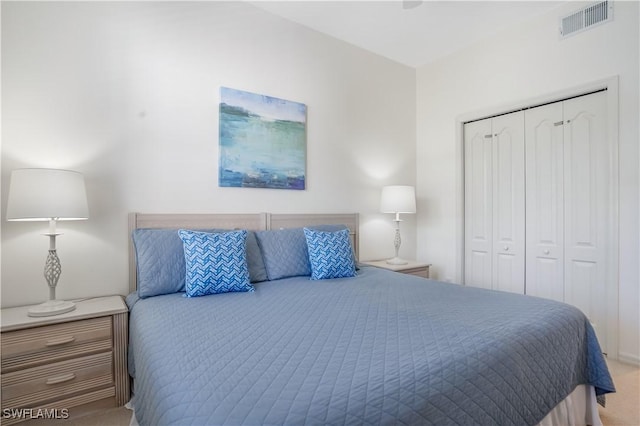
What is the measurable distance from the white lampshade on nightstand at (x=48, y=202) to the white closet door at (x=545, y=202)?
11.4 ft

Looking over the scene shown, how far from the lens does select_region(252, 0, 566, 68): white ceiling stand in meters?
2.79

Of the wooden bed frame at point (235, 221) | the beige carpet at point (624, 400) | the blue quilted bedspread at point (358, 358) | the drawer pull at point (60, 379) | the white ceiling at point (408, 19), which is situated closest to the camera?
the blue quilted bedspread at point (358, 358)

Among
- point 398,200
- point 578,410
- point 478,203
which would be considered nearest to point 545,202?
point 478,203

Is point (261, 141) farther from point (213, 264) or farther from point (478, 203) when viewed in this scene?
point (478, 203)

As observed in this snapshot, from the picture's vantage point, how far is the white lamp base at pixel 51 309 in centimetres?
167

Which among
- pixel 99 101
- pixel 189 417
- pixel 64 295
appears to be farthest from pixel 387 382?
pixel 99 101

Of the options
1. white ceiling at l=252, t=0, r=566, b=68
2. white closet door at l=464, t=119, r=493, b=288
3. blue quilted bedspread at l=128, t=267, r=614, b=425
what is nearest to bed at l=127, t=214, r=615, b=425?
blue quilted bedspread at l=128, t=267, r=614, b=425

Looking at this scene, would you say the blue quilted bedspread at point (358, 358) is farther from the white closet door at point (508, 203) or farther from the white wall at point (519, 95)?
the white closet door at point (508, 203)

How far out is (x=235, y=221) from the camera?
8.62 feet

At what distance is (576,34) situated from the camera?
2.71 m

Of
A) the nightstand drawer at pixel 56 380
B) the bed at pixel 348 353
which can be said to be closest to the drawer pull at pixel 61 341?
the nightstand drawer at pixel 56 380

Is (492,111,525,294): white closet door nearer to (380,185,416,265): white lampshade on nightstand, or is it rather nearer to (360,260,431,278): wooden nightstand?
(360,260,431,278): wooden nightstand

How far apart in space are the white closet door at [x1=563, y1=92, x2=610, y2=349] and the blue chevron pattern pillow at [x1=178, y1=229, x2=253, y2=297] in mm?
2646

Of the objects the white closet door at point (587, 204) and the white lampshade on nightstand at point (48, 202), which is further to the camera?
the white closet door at point (587, 204)
